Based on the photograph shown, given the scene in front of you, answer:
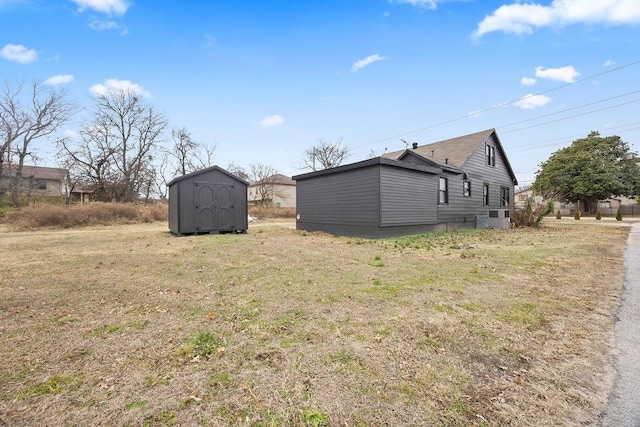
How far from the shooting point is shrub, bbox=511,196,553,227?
16922 millimetres

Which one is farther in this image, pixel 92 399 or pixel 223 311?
pixel 223 311

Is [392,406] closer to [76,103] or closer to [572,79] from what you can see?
[572,79]

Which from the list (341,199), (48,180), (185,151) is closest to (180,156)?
(185,151)

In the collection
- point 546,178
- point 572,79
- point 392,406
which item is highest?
point 572,79

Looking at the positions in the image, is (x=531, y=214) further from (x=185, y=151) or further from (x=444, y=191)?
(x=185, y=151)

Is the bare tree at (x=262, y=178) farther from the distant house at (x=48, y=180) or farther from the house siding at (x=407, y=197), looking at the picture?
the house siding at (x=407, y=197)

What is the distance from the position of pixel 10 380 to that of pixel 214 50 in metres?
15.2

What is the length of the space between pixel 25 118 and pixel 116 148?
678 cm

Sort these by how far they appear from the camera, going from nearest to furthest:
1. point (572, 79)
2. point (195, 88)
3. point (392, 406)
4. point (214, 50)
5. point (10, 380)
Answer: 1. point (392, 406)
2. point (10, 380)
3. point (214, 50)
4. point (195, 88)
5. point (572, 79)

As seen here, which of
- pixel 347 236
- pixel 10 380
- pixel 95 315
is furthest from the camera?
pixel 347 236

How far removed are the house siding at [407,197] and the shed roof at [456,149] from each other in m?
3.01

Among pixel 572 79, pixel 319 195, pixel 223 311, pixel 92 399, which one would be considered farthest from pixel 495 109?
pixel 92 399

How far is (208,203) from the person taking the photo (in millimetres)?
13336

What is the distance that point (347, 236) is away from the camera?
42.8 feet
